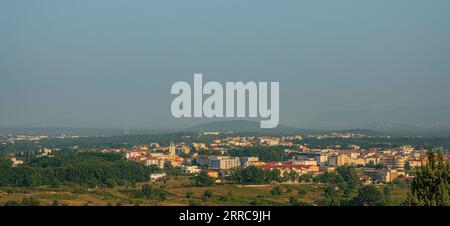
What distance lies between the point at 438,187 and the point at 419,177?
186mm

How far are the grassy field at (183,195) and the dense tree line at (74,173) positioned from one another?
92 cm

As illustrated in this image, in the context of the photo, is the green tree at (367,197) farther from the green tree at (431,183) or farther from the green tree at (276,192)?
the green tree at (431,183)

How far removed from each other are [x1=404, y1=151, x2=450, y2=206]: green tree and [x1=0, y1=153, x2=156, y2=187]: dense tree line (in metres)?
13.7

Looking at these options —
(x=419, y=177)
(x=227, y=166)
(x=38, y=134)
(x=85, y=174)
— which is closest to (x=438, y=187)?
(x=419, y=177)

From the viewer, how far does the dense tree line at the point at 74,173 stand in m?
17.4

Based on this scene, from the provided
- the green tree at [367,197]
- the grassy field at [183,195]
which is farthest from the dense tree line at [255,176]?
the green tree at [367,197]

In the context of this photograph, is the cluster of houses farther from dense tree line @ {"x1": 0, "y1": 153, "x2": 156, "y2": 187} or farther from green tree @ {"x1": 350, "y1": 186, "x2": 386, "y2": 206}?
green tree @ {"x1": 350, "y1": 186, "x2": 386, "y2": 206}

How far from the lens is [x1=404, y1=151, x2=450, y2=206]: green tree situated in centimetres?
453

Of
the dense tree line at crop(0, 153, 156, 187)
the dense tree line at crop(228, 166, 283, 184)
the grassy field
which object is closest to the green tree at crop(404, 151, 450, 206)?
the grassy field

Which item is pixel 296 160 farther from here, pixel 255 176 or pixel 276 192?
pixel 276 192

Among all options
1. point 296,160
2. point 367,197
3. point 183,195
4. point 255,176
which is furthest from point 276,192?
point 296,160

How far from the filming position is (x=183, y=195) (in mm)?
15391

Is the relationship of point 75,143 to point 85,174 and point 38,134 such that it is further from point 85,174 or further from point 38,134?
point 85,174
